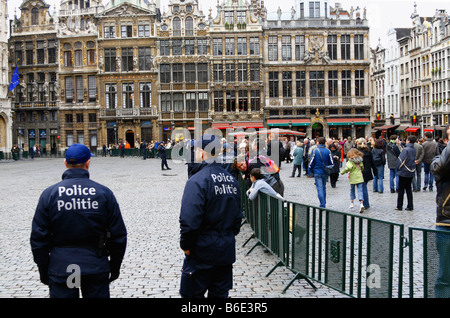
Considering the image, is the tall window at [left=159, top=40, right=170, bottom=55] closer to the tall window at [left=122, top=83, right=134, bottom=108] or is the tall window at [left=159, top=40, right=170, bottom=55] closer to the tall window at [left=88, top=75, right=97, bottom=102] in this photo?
the tall window at [left=122, top=83, right=134, bottom=108]

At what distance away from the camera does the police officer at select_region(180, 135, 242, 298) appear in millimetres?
4891

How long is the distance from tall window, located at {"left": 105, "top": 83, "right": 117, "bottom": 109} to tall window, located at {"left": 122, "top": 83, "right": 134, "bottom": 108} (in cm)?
96

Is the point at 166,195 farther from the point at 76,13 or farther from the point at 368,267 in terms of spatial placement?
the point at 76,13

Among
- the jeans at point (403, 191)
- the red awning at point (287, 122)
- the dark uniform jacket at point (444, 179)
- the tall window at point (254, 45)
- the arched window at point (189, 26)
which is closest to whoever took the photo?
the dark uniform jacket at point (444, 179)

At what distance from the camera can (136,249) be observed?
31.0ft

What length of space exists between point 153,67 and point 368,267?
55673 mm

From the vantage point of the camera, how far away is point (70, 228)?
439cm

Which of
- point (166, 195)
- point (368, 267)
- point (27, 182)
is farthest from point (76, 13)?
point (368, 267)

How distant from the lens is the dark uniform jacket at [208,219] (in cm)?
488

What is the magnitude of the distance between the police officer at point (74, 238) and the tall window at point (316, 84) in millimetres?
55547

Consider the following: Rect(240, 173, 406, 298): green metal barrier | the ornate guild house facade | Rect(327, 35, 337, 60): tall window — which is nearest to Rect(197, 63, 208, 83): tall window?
the ornate guild house facade

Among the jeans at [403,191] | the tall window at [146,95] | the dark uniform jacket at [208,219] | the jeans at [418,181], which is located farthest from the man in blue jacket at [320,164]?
the tall window at [146,95]

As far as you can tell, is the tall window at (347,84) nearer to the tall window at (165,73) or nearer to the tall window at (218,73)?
the tall window at (218,73)

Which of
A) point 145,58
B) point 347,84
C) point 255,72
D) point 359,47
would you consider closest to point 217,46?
point 255,72
